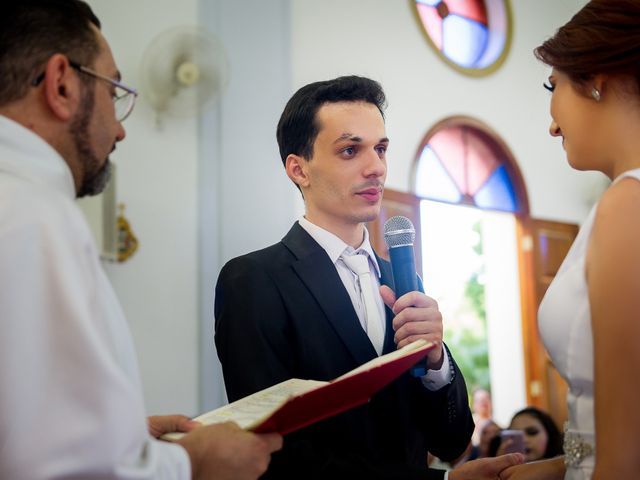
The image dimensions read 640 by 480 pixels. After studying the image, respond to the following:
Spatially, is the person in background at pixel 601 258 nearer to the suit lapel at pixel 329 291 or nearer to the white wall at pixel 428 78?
the suit lapel at pixel 329 291

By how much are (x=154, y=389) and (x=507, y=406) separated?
17.8ft

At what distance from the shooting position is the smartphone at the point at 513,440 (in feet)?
13.9

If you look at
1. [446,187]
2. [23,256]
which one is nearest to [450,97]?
[446,187]

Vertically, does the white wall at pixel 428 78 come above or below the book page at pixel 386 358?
above

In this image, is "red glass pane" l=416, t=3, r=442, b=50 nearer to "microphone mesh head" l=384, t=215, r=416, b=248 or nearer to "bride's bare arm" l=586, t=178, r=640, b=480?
"microphone mesh head" l=384, t=215, r=416, b=248

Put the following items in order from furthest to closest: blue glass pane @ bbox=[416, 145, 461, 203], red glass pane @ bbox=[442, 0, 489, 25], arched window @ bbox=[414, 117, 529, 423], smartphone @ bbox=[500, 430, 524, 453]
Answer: red glass pane @ bbox=[442, 0, 489, 25] → arched window @ bbox=[414, 117, 529, 423] → blue glass pane @ bbox=[416, 145, 461, 203] → smartphone @ bbox=[500, 430, 524, 453]

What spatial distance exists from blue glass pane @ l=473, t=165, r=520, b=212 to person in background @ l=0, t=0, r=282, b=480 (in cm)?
689

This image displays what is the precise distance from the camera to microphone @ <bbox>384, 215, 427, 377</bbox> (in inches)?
77.6

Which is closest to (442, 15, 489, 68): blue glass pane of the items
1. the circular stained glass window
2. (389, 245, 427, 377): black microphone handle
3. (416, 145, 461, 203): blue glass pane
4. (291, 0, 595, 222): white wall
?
the circular stained glass window

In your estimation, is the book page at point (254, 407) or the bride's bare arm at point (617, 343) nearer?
the bride's bare arm at point (617, 343)

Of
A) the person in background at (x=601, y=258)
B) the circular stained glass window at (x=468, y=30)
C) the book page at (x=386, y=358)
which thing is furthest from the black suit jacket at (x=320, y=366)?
the circular stained glass window at (x=468, y=30)

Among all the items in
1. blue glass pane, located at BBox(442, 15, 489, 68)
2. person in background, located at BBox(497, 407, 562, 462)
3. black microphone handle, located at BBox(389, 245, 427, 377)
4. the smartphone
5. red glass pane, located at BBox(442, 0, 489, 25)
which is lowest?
person in background, located at BBox(497, 407, 562, 462)

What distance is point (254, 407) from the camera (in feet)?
5.22

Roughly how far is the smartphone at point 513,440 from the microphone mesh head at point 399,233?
2.56 metres
